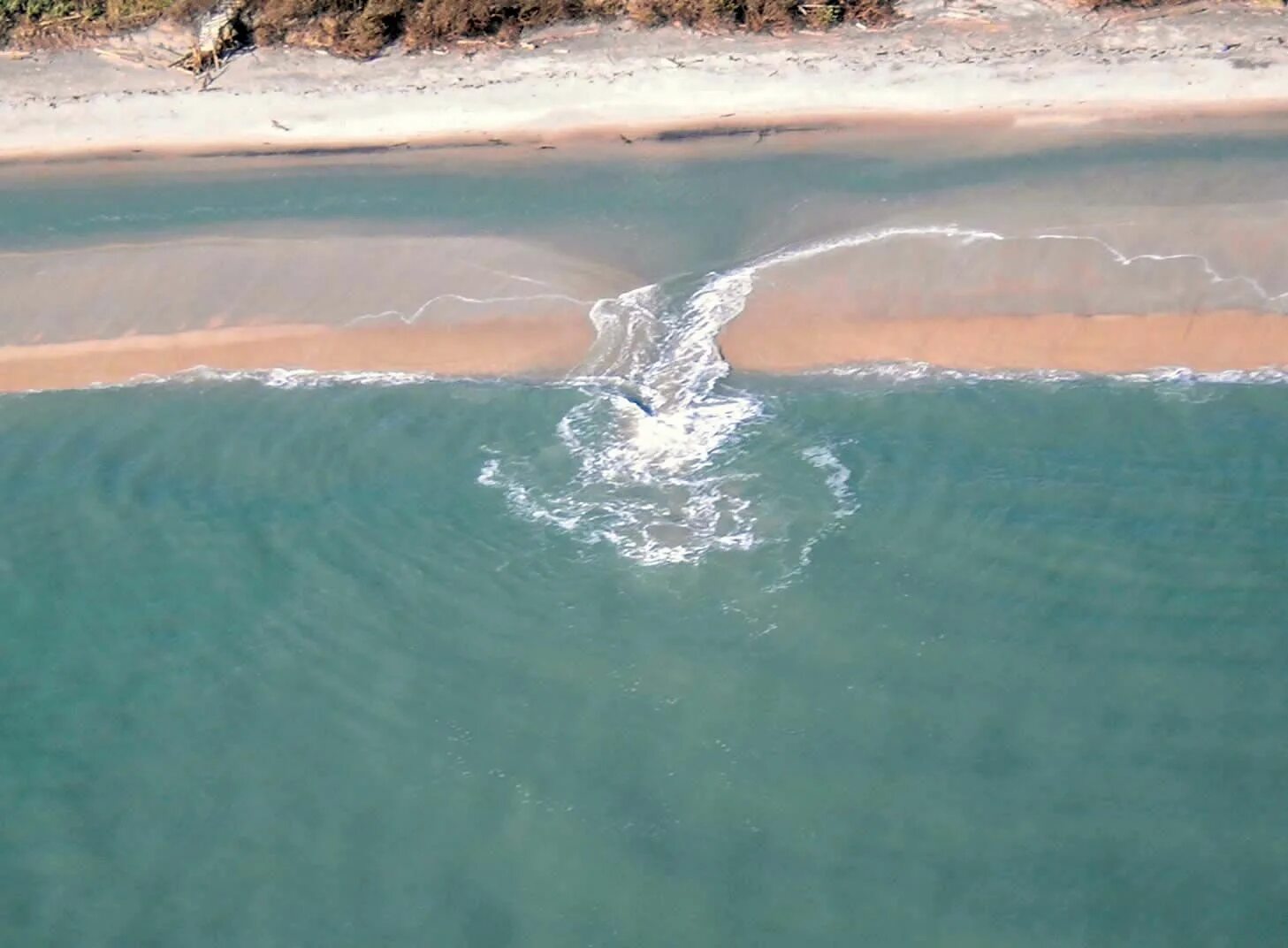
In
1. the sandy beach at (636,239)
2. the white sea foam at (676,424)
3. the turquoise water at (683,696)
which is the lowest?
the turquoise water at (683,696)

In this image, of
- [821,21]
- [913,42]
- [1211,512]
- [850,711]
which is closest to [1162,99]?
[913,42]

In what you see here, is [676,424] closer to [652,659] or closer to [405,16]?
[652,659]

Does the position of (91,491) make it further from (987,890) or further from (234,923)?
(987,890)

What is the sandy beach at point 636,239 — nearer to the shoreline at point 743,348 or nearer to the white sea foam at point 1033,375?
the shoreline at point 743,348

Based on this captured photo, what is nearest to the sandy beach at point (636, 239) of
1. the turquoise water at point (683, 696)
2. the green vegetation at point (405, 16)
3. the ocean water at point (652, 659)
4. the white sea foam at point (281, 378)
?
the white sea foam at point (281, 378)

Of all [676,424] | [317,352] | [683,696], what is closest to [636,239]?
[676,424]

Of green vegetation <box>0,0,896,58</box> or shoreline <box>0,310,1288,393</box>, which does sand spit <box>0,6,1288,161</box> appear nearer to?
green vegetation <box>0,0,896,58</box>
